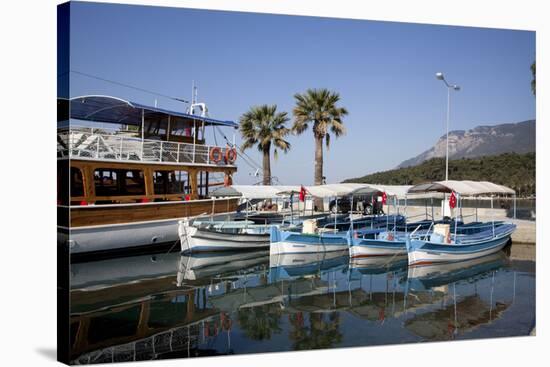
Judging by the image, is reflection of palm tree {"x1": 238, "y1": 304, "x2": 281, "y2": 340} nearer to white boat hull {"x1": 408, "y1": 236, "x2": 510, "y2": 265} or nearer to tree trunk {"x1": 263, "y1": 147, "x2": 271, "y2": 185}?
white boat hull {"x1": 408, "y1": 236, "x2": 510, "y2": 265}

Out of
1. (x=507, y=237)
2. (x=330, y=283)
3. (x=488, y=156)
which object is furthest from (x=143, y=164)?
(x=488, y=156)

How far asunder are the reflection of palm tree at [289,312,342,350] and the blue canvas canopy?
→ 915cm

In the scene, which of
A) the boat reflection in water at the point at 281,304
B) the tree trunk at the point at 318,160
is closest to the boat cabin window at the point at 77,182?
the boat reflection in water at the point at 281,304

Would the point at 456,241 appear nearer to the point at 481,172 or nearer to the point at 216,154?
the point at 481,172

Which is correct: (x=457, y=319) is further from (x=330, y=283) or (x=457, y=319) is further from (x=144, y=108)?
(x=144, y=108)

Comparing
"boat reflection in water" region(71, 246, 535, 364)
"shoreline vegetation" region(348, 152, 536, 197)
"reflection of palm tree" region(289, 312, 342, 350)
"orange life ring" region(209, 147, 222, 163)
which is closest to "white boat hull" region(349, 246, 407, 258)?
"boat reflection in water" region(71, 246, 535, 364)

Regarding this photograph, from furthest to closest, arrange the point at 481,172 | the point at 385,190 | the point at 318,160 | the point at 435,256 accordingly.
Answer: the point at 481,172
the point at 318,160
the point at 385,190
the point at 435,256

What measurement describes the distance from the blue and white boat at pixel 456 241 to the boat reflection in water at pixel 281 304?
305 millimetres

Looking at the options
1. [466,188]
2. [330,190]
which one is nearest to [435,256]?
[466,188]

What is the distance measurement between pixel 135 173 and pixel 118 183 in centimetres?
87

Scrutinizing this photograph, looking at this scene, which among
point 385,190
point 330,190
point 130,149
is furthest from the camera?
point 385,190

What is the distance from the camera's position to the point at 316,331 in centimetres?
812

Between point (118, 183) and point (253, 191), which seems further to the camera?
point (253, 191)

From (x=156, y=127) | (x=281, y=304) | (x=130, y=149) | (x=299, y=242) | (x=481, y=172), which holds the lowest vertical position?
(x=281, y=304)
